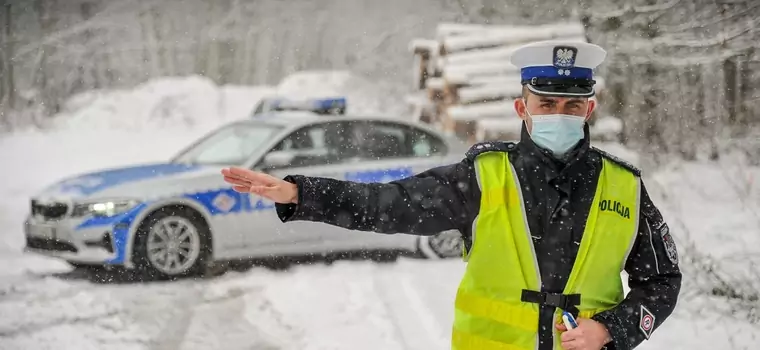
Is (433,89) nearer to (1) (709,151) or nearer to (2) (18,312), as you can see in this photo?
(1) (709,151)

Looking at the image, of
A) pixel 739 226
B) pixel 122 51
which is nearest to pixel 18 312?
pixel 122 51

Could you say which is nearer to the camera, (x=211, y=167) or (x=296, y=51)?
(x=211, y=167)

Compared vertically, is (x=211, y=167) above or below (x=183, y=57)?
below

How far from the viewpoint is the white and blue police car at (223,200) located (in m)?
4.82

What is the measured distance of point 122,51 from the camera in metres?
5.71

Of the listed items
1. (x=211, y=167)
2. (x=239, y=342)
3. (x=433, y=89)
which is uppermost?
(x=433, y=89)

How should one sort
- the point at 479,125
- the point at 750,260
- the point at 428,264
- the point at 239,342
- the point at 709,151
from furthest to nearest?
the point at 479,125
the point at 709,151
the point at 428,264
the point at 750,260
the point at 239,342

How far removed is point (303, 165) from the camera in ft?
16.9

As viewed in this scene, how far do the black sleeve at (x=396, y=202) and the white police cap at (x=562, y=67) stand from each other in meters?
0.26

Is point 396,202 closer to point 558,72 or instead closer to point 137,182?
point 558,72

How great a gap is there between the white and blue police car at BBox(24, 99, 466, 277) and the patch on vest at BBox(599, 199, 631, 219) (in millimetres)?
3449

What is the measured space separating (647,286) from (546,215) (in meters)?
0.29

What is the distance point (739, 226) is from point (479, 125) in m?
2.14

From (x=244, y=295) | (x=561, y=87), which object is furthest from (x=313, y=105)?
(x=561, y=87)
